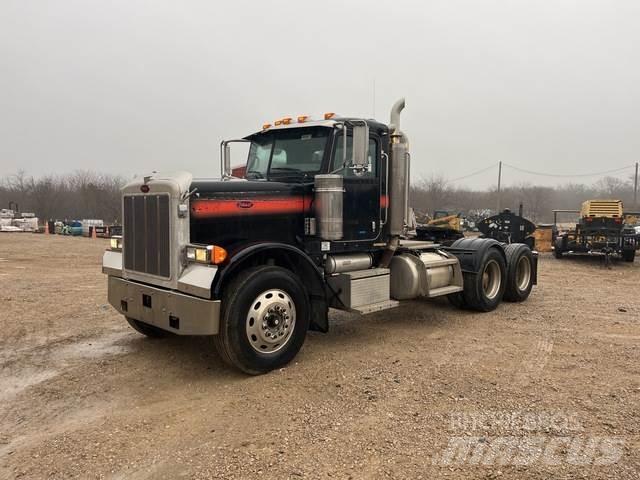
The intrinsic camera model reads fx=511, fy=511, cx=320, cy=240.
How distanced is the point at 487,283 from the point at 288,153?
4.29 meters

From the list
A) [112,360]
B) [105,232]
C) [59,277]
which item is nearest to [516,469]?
[112,360]

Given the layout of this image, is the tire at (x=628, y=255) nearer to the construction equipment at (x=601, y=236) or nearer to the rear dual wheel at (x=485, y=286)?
the construction equipment at (x=601, y=236)

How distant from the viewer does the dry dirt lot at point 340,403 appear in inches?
133

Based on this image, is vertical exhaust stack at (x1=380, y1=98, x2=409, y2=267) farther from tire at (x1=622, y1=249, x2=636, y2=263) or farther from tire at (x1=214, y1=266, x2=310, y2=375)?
tire at (x1=622, y1=249, x2=636, y2=263)

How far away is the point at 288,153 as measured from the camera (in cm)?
633

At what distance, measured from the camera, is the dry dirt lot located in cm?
338

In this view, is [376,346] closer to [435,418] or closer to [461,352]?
[461,352]

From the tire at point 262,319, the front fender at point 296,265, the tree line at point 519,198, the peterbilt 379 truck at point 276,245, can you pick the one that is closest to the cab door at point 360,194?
the peterbilt 379 truck at point 276,245

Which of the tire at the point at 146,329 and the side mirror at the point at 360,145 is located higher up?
the side mirror at the point at 360,145

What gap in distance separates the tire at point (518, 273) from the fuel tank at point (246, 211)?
4658 mm

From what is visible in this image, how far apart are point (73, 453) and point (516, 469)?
296cm

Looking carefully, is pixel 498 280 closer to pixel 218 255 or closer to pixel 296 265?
pixel 296 265

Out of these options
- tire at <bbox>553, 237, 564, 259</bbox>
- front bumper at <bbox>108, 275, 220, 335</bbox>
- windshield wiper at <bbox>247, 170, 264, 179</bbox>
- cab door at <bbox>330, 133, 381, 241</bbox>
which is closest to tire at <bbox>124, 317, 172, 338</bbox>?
front bumper at <bbox>108, 275, 220, 335</bbox>

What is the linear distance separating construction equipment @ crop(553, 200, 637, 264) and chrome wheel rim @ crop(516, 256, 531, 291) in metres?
7.83
